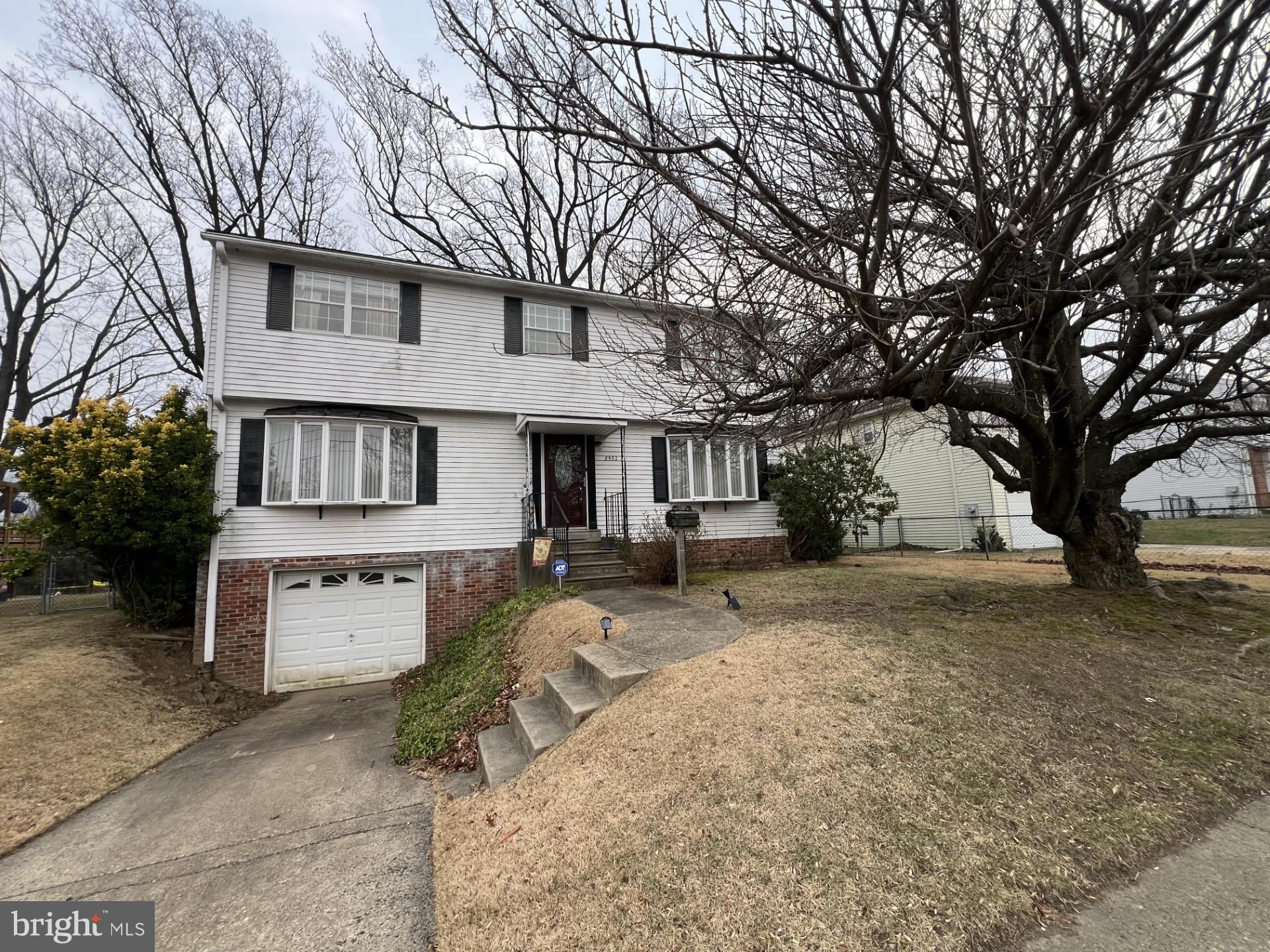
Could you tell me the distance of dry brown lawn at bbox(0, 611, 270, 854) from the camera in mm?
4922

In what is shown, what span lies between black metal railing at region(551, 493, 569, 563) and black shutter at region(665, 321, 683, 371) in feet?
16.4

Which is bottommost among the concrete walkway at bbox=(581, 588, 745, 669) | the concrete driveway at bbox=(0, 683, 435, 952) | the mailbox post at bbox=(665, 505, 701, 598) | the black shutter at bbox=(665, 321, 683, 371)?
the concrete driveway at bbox=(0, 683, 435, 952)

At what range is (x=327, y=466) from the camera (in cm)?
923

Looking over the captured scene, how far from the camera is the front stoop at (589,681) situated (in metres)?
4.30

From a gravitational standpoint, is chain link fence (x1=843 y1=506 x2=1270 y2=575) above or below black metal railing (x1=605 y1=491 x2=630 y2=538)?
below

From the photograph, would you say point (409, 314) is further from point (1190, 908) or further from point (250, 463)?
point (1190, 908)

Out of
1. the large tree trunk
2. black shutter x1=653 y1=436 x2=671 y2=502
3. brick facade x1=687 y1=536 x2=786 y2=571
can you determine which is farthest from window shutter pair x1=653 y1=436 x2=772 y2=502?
the large tree trunk

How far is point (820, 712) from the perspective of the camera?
357cm

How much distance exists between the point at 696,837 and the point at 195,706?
838 cm

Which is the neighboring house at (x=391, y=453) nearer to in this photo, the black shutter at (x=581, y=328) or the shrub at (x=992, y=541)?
the black shutter at (x=581, y=328)

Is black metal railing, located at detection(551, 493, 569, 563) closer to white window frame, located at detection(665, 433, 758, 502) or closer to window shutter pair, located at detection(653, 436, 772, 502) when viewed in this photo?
window shutter pair, located at detection(653, 436, 772, 502)

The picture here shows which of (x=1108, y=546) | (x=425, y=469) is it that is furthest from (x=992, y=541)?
(x=425, y=469)

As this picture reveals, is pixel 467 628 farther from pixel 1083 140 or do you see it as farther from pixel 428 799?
pixel 1083 140

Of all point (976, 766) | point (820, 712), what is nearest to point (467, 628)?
point (820, 712)
